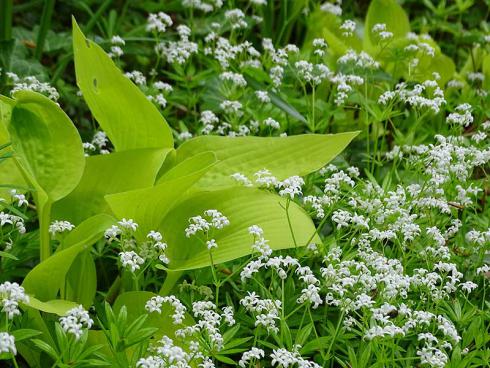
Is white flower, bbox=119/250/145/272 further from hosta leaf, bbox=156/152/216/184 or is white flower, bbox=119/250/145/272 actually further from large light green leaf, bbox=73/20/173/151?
large light green leaf, bbox=73/20/173/151

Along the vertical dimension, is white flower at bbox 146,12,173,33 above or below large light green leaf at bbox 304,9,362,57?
above

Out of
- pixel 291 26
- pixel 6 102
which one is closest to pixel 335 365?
pixel 6 102

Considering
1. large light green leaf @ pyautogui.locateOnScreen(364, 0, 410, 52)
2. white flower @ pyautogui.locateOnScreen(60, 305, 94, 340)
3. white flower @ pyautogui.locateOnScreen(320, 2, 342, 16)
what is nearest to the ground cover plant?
white flower @ pyautogui.locateOnScreen(60, 305, 94, 340)

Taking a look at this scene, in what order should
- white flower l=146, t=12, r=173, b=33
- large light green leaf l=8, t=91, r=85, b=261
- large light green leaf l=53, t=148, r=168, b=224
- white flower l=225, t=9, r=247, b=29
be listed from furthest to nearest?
white flower l=225, t=9, r=247, b=29
white flower l=146, t=12, r=173, b=33
large light green leaf l=53, t=148, r=168, b=224
large light green leaf l=8, t=91, r=85, b=261

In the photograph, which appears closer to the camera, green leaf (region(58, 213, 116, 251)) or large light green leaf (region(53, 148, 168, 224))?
green leaf (region(58, 213, 116, 251))

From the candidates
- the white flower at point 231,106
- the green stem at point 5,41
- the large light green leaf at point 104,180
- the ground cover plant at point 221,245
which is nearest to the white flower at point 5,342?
the ground cover plant at point 221,245

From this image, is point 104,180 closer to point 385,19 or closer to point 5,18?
point 5,18

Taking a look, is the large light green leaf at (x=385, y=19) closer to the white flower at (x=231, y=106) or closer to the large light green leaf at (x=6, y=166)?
the white flower at (x=231, y=106)
